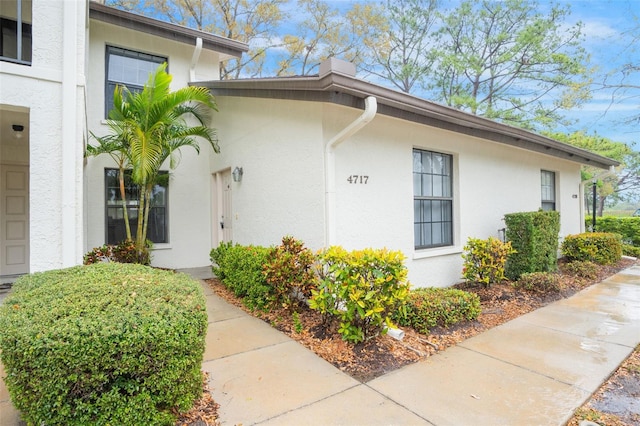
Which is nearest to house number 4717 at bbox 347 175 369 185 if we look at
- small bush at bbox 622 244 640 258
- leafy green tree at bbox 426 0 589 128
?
small bush at bbox 622 244 640 258

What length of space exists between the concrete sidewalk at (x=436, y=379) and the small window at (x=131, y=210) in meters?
4.40

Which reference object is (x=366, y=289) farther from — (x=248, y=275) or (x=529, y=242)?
(x=529, y=242)

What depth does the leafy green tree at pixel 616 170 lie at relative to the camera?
18.0 m

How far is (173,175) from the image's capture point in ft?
27.1

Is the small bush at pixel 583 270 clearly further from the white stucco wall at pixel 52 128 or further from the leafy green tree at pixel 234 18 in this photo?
the leafy green tree at pixel 234 18

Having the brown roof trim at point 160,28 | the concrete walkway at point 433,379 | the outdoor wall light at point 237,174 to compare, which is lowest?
the concrete walkway at point 433,379

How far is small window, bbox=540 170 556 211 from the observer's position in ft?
31.3

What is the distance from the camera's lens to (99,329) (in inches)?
81.4

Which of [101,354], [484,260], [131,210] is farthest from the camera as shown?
[131,210]

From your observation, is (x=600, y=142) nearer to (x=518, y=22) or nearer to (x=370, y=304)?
(x=518, y=22)

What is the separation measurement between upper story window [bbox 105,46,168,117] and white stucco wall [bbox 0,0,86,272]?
3659 mm

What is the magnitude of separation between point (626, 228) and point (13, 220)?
20.5 m

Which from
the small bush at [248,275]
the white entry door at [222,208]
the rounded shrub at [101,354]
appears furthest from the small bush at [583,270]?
the rounded shrub at [101,354]

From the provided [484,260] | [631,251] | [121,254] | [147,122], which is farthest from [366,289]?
[631,251]
